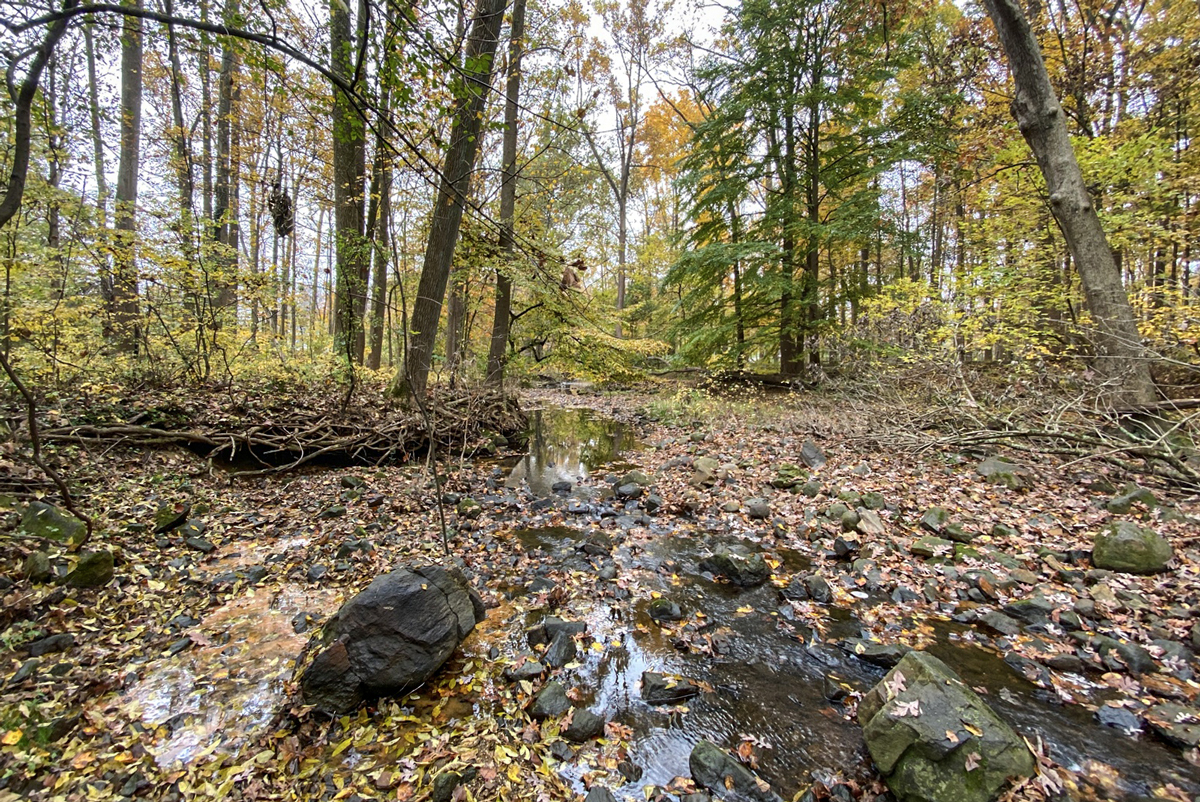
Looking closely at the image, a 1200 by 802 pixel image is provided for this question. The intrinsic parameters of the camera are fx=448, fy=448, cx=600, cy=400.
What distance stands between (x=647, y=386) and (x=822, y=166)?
9815 millimetres

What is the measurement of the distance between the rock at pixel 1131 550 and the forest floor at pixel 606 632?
11cm

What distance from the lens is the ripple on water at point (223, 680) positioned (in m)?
2.51

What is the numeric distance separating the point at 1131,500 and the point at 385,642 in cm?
692

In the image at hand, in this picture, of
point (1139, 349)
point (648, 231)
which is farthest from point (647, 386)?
point (1139, 349)

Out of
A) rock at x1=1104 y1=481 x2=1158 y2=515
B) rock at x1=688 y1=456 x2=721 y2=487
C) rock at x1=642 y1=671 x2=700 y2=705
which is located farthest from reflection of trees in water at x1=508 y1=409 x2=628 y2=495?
rock at x1=1104 y1=481 x2=1158 y2=515

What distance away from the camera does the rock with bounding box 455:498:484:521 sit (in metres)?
5.73

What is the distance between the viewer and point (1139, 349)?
214 inches

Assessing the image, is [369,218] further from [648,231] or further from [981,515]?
[648,231]

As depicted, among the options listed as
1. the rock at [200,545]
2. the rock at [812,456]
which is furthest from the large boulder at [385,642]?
the rock at [812,456]

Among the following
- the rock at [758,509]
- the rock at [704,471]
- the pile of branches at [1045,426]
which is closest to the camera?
the pile of branches at [1045,426]

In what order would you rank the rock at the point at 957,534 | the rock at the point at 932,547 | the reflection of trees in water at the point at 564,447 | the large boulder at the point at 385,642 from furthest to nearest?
the reflection of trees in water at the point at 564,447, the rock at the point at 957,534, the rock at the point at 932,547, the large boulder at the point at 385,642

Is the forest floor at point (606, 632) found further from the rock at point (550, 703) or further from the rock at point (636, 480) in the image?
the rock at point (636, 480)

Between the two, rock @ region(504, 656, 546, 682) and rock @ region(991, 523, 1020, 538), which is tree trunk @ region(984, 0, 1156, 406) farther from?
rock @ region(504, 656, 546, 682)

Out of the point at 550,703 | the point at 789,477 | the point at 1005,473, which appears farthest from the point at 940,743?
the point at 1005,473
